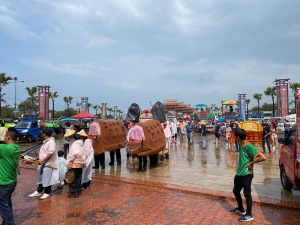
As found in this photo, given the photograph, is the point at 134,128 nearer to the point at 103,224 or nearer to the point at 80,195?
the point at 80,195

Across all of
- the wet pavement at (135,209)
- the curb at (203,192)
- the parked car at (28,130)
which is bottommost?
the wet pavement at (135,209)

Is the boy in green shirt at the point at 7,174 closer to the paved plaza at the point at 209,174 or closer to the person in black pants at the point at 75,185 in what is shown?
the person in black pants at the point at 75,185

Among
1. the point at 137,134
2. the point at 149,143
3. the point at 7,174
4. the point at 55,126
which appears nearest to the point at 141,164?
the point at 149,143

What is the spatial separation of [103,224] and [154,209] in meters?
1.17

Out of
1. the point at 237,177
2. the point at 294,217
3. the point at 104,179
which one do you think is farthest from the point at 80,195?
the point at 294,217

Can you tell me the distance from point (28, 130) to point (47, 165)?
1756cm

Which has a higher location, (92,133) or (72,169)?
(92,133)

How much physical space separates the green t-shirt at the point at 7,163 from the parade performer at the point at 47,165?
2.03 meters

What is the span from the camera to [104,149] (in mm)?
10391

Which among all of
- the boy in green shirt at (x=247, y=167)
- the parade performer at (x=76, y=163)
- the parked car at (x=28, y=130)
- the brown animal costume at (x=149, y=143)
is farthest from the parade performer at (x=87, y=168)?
the parked car at (x=28, y=130)

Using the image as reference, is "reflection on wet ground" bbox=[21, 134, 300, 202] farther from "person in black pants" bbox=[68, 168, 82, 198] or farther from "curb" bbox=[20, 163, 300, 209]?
"person in black pants" bbox=[68, 168, 82, 198]

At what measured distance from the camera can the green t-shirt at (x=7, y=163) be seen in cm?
476

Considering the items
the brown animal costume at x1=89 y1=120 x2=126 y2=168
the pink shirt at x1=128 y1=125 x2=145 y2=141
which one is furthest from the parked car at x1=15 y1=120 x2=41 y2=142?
the pink shirt at x1=128 y1=125 x2=145 y2=141

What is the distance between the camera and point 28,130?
918 inches
